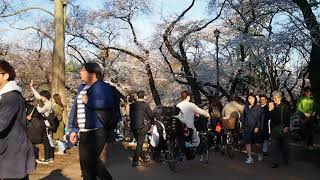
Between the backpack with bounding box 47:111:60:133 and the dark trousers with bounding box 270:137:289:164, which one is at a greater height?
the backpack with bounding box 47:111:60:133

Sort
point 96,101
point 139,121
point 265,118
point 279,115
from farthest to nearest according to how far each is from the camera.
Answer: point 265,118 → point 279,115 → point 139,121 → point 96,101

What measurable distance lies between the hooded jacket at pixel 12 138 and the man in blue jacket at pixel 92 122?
1386 millimetres

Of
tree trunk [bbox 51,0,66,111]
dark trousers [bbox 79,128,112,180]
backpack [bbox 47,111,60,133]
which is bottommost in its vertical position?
dark trousers [bbox 79,128,112,180]

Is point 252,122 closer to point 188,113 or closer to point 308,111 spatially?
point 188,113

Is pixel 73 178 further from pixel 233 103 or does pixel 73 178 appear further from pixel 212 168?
pixel 233 103

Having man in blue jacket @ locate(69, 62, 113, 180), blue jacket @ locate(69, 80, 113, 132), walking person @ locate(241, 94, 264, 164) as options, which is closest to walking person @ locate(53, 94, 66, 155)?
walking person @ locate(241, 94, 264, 164)

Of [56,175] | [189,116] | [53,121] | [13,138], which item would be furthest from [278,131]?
[13,138]

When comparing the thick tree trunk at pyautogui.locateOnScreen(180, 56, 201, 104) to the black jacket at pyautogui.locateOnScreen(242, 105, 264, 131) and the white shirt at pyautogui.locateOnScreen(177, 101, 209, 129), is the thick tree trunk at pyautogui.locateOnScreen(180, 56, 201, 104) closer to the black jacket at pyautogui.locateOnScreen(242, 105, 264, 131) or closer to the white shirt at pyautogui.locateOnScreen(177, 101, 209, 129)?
the black jacket at pyautogui.locateOnScreen(242, 105, 264, 131)

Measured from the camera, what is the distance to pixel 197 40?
36.0m

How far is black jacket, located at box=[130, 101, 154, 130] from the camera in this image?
1039cm

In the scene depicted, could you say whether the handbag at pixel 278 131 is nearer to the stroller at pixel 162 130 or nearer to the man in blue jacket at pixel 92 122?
the stroller at pixel 162 130

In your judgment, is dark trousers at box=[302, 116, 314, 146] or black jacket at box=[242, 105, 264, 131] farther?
dark trousers at box=[302, 116, 314, 146]

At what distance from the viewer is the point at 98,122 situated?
5793 mm

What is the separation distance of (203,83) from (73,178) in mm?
23681
